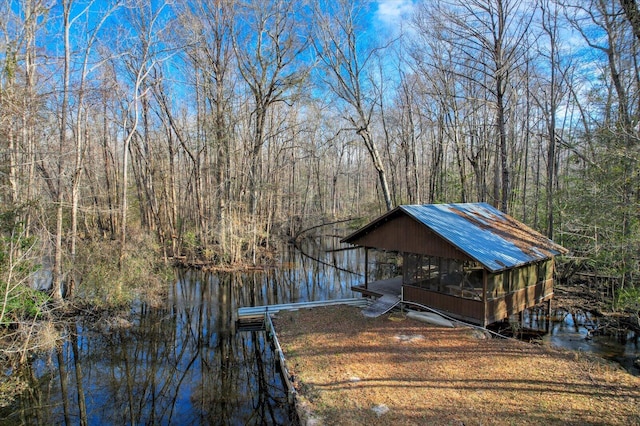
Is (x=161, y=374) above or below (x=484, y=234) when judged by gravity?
below

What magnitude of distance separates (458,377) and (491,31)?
1502cm

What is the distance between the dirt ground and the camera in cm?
696

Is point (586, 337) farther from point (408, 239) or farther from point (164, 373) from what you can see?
point (164, 373)

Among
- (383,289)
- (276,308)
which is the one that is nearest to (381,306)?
(383,289)

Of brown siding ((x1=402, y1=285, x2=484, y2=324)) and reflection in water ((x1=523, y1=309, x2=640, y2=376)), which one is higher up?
brown siding ((x1=402, y1=285, x2=484, y2=324))

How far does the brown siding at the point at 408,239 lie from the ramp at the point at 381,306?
5.84ft

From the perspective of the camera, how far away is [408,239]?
12.7 m

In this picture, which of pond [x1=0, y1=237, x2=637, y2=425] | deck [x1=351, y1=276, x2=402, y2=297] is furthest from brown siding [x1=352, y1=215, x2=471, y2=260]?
pond [x1=0, y1=237, x2=637, y2=425]

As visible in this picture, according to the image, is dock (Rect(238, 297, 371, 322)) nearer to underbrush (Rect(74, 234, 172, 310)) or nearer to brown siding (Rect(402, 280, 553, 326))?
brown siding (Rect(402, 280, 553, 326))

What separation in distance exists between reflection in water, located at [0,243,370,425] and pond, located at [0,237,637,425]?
24 mm

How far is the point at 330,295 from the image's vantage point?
17938 millimetres

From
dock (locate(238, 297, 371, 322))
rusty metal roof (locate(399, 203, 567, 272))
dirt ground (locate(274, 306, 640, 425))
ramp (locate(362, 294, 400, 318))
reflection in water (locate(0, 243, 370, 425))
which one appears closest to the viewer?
dirt ground (locate(274, 306, 640, 425))

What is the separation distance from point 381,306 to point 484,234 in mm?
4336

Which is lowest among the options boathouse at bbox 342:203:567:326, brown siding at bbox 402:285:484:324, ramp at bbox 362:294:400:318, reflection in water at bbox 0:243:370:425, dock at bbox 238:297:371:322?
reflection in water at bbox 0:243:370:425
